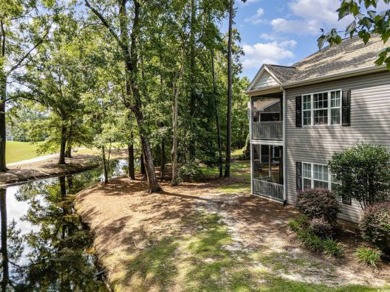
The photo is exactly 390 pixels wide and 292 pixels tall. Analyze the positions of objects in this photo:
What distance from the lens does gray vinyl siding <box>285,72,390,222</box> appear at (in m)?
10.8

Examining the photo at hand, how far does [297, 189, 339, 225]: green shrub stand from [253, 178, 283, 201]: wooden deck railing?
4.29 m

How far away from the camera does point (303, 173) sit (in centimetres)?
1409

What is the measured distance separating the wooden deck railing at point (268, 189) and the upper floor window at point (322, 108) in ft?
12.9

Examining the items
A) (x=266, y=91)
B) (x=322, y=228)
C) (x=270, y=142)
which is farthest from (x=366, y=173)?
(x=266, y=91)

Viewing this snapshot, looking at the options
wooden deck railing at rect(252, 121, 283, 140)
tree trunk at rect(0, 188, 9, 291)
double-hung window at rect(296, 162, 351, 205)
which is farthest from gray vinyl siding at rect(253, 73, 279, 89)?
tree trunk at rect(0, 188, 9, 291)

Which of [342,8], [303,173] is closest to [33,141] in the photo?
[303,173]

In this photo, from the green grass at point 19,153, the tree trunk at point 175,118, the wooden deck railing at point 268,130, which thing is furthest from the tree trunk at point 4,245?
the green grass at point 19,153

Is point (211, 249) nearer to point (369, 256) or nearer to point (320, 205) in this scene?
point (320, 205)

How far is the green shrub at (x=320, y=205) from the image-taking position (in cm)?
1069

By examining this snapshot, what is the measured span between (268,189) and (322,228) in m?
6.31

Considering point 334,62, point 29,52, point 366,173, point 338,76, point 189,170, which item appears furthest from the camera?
point 29,52

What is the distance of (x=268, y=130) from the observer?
1627cm

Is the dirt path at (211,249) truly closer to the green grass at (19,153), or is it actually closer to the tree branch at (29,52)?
the tree branch at (29,52)

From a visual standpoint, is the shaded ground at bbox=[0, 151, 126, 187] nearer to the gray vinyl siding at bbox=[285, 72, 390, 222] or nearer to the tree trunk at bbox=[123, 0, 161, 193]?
the tree trunk at bbox=[123, 0, 161, 193]
